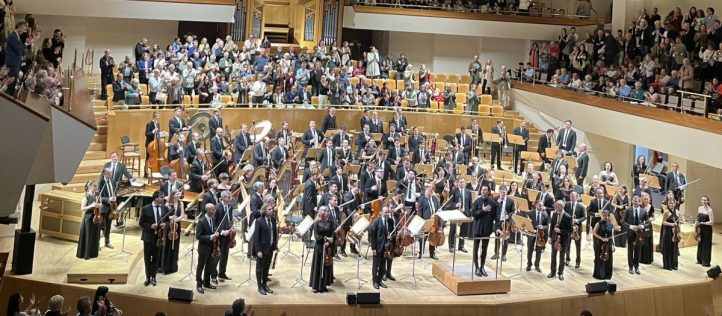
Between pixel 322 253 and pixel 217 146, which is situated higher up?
pixel 217 146

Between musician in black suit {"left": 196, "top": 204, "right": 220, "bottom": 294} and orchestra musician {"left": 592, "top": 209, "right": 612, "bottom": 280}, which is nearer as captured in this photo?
musician in black suit {"left": 196, "top": 204, "right": 220, "bottom": 294}

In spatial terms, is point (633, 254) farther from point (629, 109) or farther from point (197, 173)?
point (197, 173)

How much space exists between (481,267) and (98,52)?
13.5m

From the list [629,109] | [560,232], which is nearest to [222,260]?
[560,232]

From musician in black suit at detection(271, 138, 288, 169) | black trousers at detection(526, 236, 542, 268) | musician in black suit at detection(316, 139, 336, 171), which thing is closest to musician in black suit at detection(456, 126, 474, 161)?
musician in black suit at detection(316, 139, 336, 171)

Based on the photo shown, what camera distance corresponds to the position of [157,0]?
796 inches

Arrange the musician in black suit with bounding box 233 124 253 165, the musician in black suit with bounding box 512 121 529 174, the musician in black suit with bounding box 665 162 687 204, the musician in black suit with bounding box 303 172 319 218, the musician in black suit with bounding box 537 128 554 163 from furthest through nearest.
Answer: the musician in black suit with bounding box 512 121 529 174 < the musician in black suit with bounding box 537 128 554 163 < the musician in black suit with bounding box 233 124 253 165 < the musician in black suit with bounding box 665 162 687 204 < the musician in black suit with bounding box 303 172 319 218

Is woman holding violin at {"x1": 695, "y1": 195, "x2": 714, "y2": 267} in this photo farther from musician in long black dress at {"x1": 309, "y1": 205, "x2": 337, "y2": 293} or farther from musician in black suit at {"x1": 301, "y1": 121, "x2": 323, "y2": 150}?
musician in black suit at {"x1": 301, "y1": 121, "x2": 323, "y2": 150}

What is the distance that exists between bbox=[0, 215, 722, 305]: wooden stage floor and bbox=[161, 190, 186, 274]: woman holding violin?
15 cm

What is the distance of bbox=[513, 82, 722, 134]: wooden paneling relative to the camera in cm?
1549

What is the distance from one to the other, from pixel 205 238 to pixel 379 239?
2.30 meters

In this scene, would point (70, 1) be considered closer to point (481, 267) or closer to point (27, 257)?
point (27, 257)

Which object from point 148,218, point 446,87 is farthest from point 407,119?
point 148,218

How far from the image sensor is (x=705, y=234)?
13.8m
